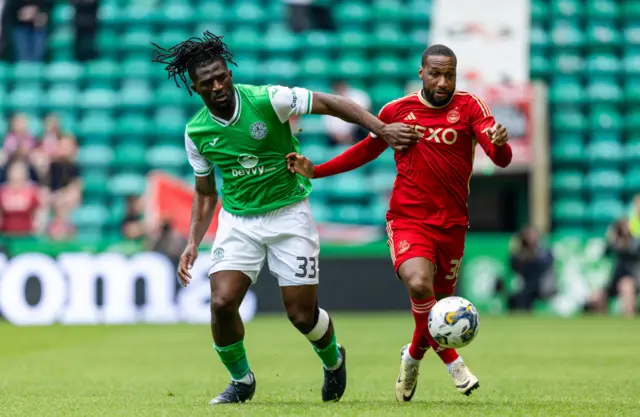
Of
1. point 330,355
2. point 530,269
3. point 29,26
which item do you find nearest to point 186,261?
point 330,355

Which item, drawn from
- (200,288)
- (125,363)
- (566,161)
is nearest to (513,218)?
(566,161)

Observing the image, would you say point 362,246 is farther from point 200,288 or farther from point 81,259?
point 81,259

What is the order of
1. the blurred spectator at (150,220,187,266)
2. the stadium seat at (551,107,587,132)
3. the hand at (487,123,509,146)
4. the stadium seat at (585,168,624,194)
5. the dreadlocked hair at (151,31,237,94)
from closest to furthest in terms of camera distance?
the hand at (487,123,509,146), the dreadlocked hair at (151,31,237,94), the blurred spectator at (150,220,187,266), the stadium seat at (585,168,624,194), the stadium seat at (551,107,587,132)

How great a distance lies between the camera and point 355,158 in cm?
759

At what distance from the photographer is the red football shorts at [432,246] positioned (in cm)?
723

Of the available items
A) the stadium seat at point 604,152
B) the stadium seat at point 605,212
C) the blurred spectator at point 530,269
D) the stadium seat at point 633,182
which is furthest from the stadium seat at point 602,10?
the blurred spectator at point 530,269

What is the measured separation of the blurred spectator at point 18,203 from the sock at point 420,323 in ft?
43.8

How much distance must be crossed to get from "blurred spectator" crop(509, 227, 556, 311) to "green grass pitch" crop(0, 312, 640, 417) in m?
1.48

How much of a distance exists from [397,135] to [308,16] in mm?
16052

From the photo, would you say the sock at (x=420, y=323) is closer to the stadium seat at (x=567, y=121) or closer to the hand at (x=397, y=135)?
the hand at (x=397, y=135)

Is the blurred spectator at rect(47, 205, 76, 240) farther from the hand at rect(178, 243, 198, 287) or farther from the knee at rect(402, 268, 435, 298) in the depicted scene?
the knee at rect(402, 268, 435, 298)

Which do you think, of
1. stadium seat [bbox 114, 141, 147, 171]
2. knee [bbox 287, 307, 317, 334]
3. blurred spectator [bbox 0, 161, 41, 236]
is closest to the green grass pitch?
knee [bbox 287, 307, 317, 334]

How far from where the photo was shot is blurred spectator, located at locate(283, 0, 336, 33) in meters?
22.6

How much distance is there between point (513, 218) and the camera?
21391 millimetres
